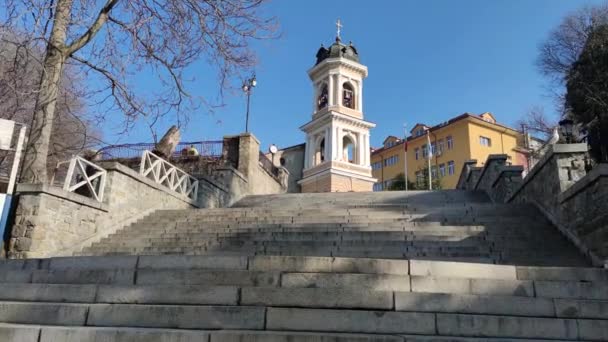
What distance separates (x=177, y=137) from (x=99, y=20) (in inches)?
334

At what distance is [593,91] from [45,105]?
22.2 meters

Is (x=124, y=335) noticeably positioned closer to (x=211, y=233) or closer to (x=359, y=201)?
(x=211, y=233)

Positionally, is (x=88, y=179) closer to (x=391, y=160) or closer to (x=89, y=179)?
(x=89, y=179)

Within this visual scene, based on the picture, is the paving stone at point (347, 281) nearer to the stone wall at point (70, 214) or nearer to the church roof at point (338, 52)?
the stone wall at point (70, 214)

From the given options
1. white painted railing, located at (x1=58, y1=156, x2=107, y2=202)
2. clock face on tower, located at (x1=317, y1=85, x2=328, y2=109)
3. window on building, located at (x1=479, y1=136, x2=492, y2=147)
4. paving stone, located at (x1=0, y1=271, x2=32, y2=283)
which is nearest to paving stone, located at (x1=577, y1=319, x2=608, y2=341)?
paving stone, located at (x1=0, y1=271, x2=32, y2=283)

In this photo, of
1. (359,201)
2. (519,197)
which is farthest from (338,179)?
(519,197)

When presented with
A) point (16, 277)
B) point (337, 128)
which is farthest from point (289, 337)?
point (337, 128)

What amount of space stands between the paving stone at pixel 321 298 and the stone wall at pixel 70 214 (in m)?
6.14

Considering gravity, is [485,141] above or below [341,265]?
above

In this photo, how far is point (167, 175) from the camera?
1270 cm

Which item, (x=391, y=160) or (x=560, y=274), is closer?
(x=560, y=274)

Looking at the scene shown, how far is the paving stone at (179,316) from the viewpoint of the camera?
3568mm

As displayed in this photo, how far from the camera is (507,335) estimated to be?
3438 mm

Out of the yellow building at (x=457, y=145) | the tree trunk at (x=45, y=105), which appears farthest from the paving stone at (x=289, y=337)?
the yellow building at (x=457, y=145)
